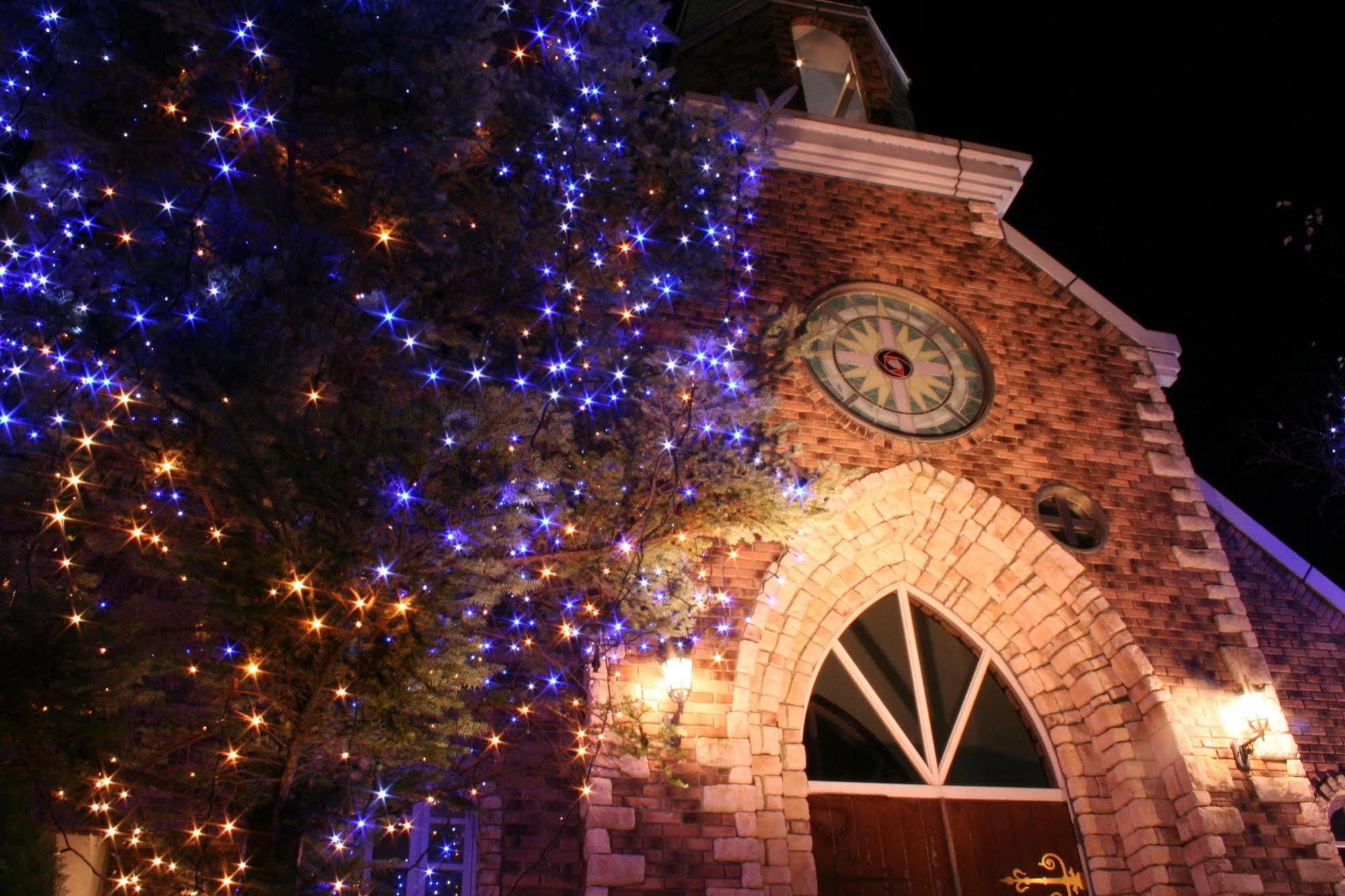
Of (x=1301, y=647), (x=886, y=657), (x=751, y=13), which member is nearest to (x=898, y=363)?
(x=886, y=657)

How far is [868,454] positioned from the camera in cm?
896

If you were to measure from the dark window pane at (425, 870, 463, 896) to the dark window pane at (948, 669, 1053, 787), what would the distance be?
387 cm

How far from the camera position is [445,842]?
283 inches

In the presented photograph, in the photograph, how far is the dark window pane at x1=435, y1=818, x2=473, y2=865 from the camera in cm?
712

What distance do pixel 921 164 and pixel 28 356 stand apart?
28.0ft

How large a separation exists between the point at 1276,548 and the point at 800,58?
7854 millimetres

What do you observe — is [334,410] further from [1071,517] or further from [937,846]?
[1071,517]

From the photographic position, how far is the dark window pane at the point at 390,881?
6.83 meters

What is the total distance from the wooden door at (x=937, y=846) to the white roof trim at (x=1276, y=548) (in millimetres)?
4123

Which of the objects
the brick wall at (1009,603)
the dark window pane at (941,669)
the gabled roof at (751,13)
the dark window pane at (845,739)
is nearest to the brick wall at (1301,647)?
the brick wall at (1009,603)

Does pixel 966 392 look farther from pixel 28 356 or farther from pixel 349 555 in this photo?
pixel 28 356

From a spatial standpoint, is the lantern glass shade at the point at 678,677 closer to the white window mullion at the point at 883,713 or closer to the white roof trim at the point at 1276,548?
the white window mullion at the point at 883,713

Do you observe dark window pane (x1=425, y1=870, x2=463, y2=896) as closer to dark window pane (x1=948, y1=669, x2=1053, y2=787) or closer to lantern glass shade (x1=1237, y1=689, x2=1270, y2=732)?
dark window pane (x1=948, y1=669, x2=1053, y2=787)

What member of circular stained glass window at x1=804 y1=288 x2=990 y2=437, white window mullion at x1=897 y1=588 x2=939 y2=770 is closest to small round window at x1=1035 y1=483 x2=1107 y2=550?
circular stained glass window at x1=804 y1=288 x2=990 y2=437
